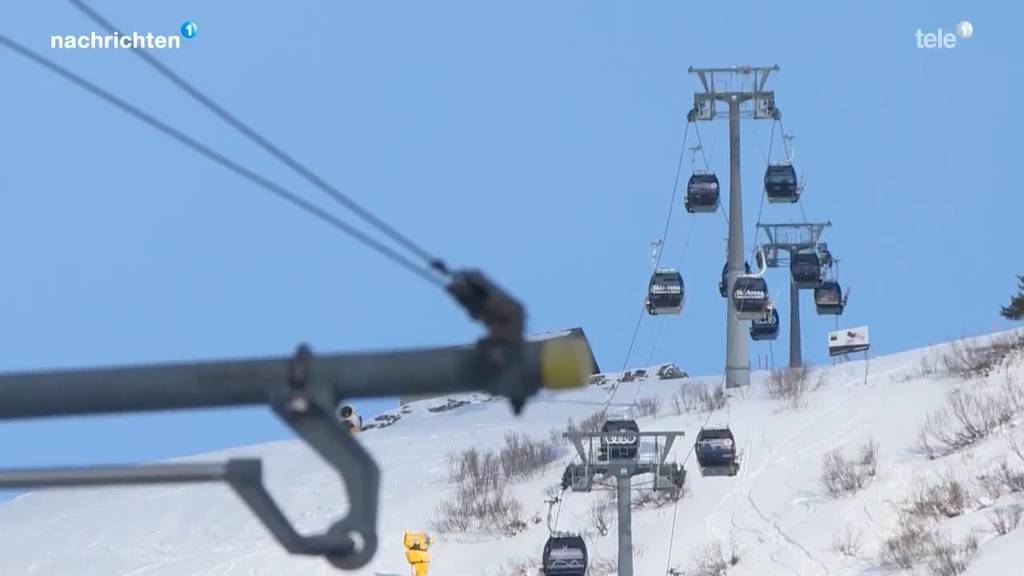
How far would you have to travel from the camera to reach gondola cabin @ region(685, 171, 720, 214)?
47.4 metres

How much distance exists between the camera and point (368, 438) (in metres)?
59.9

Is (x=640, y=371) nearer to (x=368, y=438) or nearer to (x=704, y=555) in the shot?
(x=368, y=438)

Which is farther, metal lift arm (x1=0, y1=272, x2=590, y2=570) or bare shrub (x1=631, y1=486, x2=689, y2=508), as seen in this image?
bare shrub (x1=631, y1=486, x2=689, y2=508)

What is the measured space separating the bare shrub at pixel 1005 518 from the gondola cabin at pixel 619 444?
6287mm

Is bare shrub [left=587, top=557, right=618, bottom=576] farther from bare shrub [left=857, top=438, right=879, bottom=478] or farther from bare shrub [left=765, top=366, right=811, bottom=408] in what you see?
bare shrub [left=765, top=366, right=811, bottom=408]

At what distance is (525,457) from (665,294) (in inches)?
255

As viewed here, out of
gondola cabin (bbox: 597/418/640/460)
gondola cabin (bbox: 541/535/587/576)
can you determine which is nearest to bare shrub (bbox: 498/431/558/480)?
gondola cabin (bbox: 597/418/640/460)

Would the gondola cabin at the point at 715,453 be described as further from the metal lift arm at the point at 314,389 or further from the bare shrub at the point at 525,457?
the metal lift arm at the point at 314,389

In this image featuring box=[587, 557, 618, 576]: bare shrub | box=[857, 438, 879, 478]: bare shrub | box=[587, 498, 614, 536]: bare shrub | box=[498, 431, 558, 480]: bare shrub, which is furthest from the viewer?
box=[498, 431, 558, 480]: bare shrub

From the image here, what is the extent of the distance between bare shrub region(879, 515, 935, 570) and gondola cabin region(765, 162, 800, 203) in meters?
13.3

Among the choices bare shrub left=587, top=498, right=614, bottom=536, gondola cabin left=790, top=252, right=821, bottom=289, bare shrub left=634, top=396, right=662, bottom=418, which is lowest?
bare shrub left=587, top=498, right=614, bottom=536

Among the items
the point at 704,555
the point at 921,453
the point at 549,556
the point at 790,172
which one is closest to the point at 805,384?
the point at 790,172

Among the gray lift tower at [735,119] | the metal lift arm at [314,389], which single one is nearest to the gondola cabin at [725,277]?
the gray lift tower at [735,119]

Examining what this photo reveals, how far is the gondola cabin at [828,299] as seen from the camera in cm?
5691
